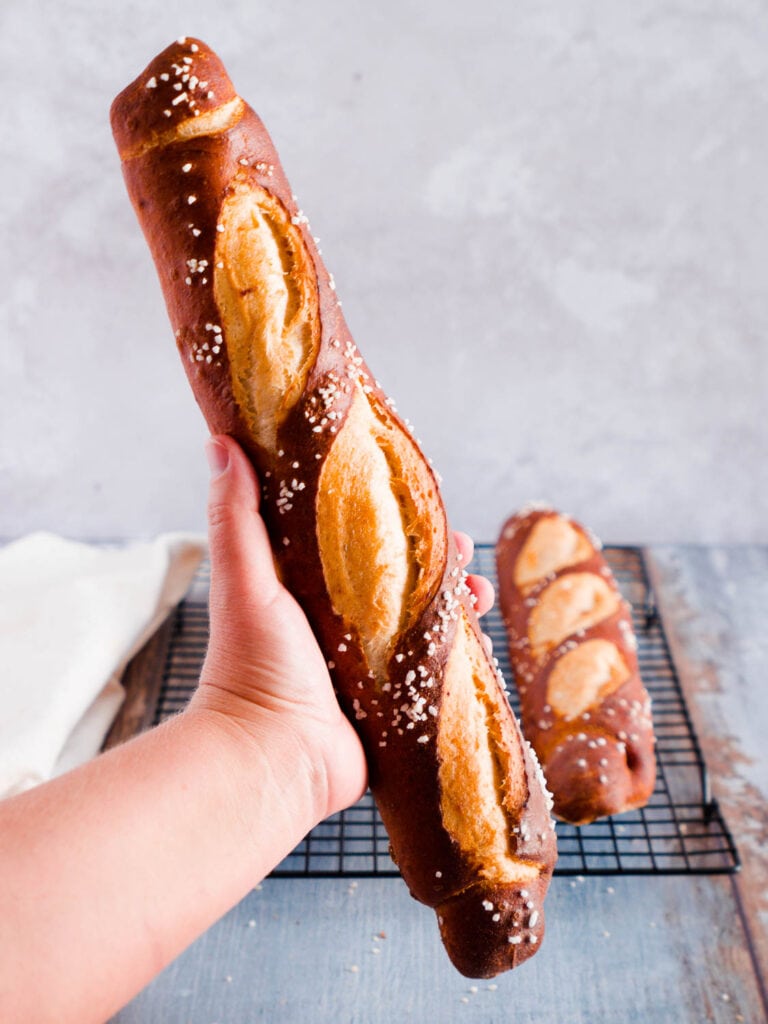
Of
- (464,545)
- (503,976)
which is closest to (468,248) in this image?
(464,545)

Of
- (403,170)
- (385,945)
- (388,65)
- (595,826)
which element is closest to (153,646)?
(385,945)

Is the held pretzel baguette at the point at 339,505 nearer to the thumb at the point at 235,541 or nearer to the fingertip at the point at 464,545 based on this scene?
the thumb at the point at 235,541

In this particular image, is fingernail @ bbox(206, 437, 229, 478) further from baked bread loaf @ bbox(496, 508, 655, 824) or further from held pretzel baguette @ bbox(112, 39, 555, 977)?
baked bread loaf @ bbox(496, 508, 655, 824)

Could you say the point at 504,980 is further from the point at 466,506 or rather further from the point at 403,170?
the point at 403,170

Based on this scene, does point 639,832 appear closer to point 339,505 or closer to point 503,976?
point 503,976

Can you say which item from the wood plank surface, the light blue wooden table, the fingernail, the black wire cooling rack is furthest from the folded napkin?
the wood plank surface

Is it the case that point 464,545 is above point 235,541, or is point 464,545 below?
below

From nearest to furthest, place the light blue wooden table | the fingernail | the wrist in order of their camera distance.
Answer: the wrist < the fingernail < the light blue wooden table
